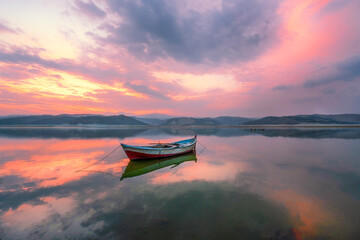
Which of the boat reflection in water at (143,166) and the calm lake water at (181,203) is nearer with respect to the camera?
the calm lake water at (181,203)

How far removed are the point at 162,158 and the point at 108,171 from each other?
6583 millimetres

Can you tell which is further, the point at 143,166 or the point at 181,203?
the point at 143,166

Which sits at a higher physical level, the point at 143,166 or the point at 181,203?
the point at 181,203

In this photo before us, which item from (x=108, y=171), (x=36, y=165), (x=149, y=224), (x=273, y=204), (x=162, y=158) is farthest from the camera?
(x=162, y=158)

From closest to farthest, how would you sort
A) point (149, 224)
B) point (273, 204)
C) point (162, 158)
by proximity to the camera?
point (149, 224), point (273, 204), point (162, 158)

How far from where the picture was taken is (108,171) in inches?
560

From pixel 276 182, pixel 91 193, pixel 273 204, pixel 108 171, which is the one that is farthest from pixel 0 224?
pixel 276 182

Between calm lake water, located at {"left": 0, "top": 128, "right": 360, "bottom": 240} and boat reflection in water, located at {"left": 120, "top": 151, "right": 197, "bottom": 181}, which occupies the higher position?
calm lake water, located at {"left": 0, "top": 128, "right": 360, "bottom": 240}

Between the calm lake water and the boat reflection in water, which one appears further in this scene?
the boat reflection in water

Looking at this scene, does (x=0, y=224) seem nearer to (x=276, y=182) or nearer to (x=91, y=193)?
(x=91, y=193)

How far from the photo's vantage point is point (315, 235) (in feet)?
19.2

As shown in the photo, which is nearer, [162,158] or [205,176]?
[205,176]

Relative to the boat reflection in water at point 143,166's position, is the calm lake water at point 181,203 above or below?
above

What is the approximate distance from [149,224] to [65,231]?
3.24 meters
